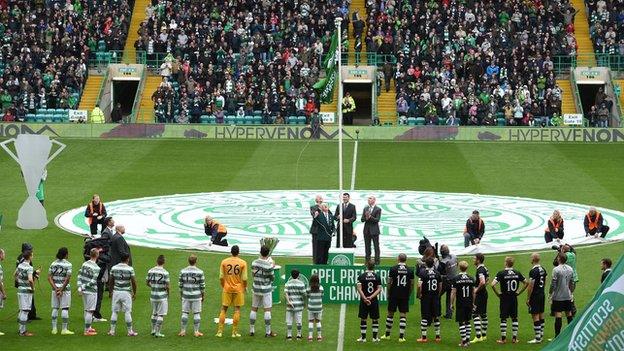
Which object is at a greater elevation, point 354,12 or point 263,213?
point 354,12

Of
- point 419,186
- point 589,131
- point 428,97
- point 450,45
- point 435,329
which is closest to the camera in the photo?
point 435,329

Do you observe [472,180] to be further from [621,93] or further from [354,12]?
[354,12]

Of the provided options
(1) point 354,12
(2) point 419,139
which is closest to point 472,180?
(2) point 419,139

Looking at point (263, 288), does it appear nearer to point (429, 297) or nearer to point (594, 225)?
point (429, 297)

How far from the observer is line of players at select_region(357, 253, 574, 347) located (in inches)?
786

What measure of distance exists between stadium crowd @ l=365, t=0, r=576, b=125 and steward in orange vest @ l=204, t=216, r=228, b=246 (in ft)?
92.3

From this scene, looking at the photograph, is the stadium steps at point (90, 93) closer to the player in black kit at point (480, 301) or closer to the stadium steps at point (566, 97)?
the stadium steps at point (566, 97)

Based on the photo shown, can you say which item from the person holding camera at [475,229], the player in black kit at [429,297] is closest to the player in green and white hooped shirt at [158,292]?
the player in black kit at [429,297]

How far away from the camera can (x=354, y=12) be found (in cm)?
6375

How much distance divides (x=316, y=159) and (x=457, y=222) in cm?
1506

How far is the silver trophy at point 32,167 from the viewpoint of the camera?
102ft

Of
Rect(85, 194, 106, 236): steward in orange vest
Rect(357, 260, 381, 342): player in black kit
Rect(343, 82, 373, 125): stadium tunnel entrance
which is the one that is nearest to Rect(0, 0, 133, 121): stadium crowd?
Rect(343, 82, 373, 125): stadium tunnel entrance

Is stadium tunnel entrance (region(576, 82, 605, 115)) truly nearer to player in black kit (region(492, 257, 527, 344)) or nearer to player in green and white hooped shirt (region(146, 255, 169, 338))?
player in black kit (region(492, 257, 527, 344))

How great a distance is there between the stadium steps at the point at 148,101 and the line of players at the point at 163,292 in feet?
124
